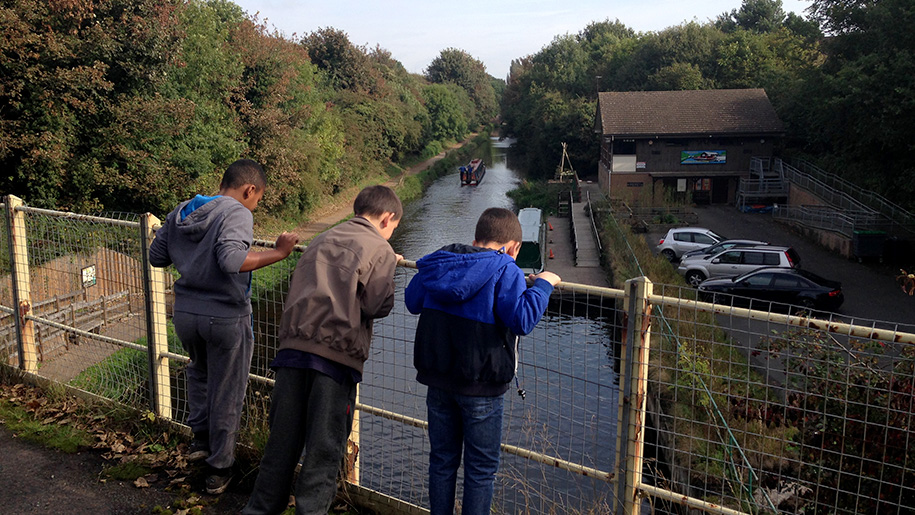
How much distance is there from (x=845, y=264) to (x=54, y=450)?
25069mm

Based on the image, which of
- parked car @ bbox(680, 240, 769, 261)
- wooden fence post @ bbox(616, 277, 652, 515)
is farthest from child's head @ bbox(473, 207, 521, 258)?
parked car @ bbox(680, 240, 769, 261)

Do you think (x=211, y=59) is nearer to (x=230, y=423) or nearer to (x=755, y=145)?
(x=230, y=423)

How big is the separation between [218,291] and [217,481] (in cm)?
124

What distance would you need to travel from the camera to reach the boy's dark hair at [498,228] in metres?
3.44

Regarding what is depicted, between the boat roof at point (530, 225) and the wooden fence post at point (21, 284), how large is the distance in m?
21.9

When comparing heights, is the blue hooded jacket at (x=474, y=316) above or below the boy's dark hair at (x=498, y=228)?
below

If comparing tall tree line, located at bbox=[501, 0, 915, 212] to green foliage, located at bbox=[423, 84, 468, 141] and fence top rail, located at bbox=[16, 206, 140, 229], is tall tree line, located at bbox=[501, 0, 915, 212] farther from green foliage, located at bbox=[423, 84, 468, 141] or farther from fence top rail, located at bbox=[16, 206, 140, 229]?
fence top rail, located at bbox=[16, 206, 140, 229]

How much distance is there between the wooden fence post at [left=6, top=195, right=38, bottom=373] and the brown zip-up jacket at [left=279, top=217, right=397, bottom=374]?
405 centimetres

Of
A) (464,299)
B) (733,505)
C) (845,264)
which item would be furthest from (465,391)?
(845,264)

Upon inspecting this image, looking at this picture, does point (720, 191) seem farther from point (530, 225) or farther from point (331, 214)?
point (331, 214)

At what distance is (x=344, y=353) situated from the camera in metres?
3.35

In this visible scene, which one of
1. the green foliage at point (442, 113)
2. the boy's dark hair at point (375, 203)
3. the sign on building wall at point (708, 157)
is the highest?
the green foliage at point (442, 113)

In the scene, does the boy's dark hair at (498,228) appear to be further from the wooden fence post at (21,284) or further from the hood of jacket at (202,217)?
the wooden fence post at (21,284)

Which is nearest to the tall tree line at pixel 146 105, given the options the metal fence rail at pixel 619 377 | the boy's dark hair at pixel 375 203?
the metal fence rail at pixel 619 377
